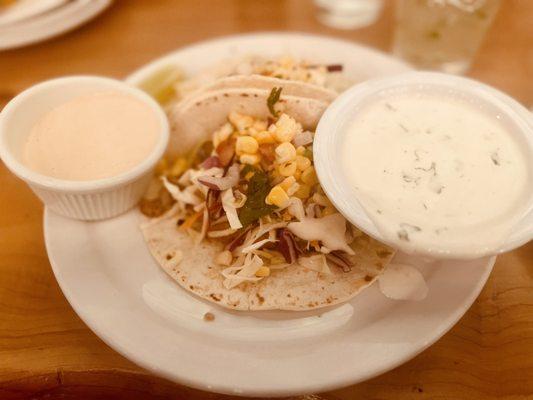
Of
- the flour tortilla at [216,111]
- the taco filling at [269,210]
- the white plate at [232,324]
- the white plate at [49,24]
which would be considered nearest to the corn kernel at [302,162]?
the taco filling at [269,210]

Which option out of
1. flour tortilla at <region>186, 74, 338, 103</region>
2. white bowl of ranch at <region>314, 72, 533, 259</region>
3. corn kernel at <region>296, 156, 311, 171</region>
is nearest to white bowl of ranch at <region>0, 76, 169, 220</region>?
flour tortilla at <region>186, 74, 338, 103</region>

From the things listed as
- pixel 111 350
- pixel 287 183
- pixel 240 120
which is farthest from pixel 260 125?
pixel 111 350

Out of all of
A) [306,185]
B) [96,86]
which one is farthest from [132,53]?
[306,185]

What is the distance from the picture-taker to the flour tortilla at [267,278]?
2.05 m

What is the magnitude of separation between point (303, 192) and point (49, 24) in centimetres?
206

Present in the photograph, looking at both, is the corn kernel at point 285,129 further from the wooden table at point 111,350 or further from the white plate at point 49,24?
the white plate at point 49,24

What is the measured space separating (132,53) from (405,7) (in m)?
1.77

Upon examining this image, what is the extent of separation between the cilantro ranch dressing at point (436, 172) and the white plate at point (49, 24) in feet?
A: 6.80

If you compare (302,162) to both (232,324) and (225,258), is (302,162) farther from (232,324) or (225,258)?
(232,324)

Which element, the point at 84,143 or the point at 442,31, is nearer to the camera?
the point at 84,143

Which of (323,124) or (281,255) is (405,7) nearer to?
(323,124)

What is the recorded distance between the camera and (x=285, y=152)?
213cm

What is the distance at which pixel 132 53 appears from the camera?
326 centimetres

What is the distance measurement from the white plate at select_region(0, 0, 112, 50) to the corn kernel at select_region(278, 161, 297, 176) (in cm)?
190
